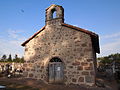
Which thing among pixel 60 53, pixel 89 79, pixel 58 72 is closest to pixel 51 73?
pixel 58 72

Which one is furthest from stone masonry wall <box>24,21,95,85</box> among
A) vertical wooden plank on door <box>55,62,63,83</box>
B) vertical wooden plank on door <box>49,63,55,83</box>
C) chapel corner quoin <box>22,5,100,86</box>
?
vertical wooden plank on door <box>55,62,63,83</box>

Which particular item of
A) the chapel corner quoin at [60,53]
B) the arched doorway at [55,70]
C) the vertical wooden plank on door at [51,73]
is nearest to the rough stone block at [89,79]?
the chapel corner quoin at [60,53]

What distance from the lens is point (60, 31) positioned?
32.0ft

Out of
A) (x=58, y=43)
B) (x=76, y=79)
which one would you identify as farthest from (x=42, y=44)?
(x=76, y=79)

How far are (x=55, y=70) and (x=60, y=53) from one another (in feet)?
4.87

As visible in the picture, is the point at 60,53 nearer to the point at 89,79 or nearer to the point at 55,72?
the point at 55,72

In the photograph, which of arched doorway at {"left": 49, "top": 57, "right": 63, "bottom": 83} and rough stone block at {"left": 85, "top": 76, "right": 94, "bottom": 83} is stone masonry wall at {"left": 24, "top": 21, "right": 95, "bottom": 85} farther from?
arched doorway at {"left": 49, "top": 57, "right": 63, "bottom": 83}

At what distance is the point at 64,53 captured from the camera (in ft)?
30.0

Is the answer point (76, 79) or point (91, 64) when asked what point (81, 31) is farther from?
point (76, 79)

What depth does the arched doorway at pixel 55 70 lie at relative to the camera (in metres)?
9.09

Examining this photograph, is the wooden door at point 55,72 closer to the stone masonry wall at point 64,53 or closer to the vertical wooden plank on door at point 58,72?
the vertical wooden plank on door at point 58,72

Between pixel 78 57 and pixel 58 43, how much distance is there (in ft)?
6.99

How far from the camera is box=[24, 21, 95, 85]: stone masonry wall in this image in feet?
27.1

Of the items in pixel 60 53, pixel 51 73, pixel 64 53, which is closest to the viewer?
pixel 64 53
